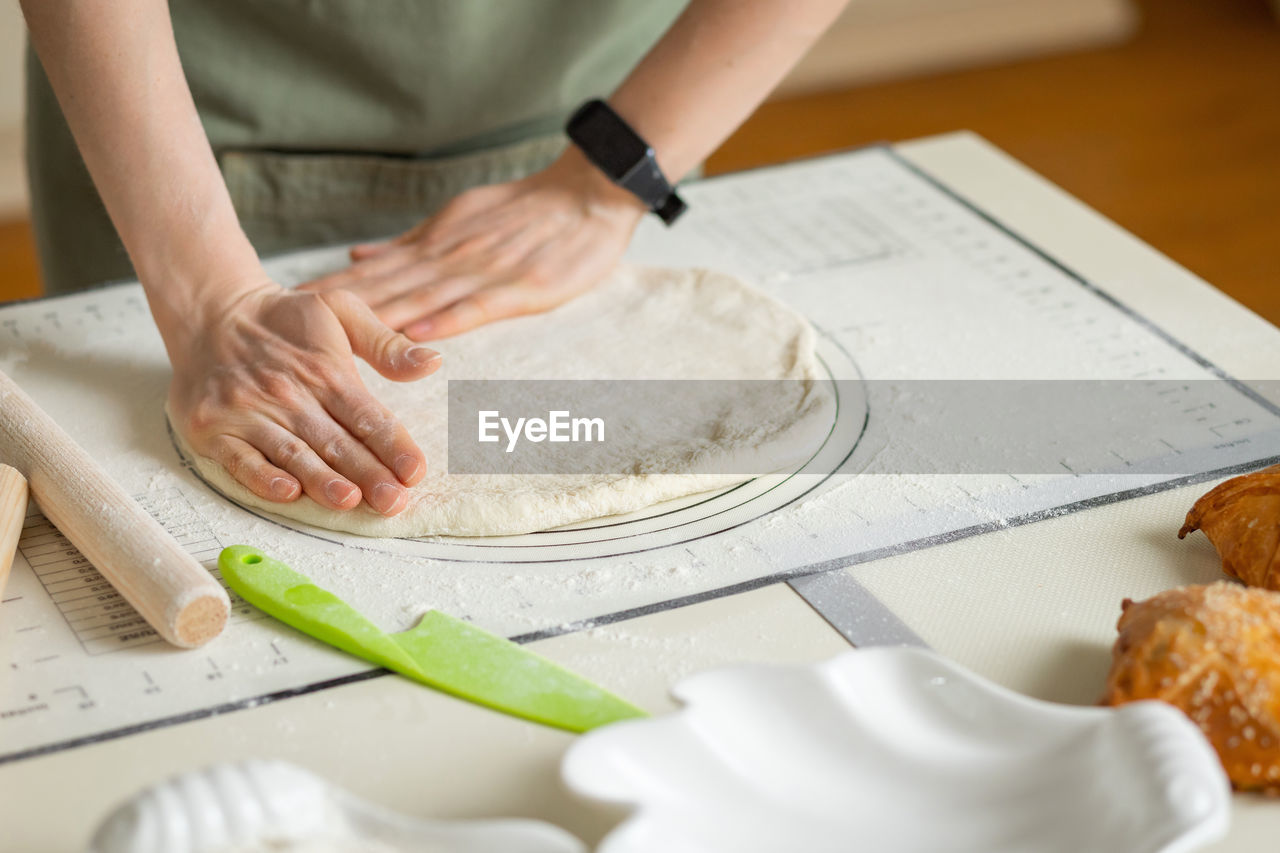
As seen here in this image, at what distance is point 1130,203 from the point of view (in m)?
→ 2.74

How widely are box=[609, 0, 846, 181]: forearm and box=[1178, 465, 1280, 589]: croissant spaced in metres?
0.59

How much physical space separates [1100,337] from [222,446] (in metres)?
0.75

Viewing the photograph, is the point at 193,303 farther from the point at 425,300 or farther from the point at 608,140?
the point at 608,140

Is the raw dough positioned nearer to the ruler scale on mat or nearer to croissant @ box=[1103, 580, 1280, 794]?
the ruler scale on mat

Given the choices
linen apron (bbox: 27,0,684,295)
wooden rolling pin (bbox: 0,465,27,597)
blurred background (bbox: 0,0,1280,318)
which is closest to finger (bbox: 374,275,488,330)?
linen apron (bbox: 27,0,684,295)

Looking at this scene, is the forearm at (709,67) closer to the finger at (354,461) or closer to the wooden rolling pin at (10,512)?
the finger at (354,461)

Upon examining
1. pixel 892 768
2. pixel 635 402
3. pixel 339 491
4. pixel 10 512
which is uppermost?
pixel 892 768

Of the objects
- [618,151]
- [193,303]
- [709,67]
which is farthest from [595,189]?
[193,303]

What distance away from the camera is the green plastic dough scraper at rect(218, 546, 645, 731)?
26.8 inches

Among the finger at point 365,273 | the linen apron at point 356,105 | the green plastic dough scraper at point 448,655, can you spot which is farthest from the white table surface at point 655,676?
the linen apron at point 356,105

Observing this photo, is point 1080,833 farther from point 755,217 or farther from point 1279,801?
point 755,217

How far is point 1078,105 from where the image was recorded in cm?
325

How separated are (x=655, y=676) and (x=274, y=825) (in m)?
0.26

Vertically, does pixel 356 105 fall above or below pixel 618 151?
below
